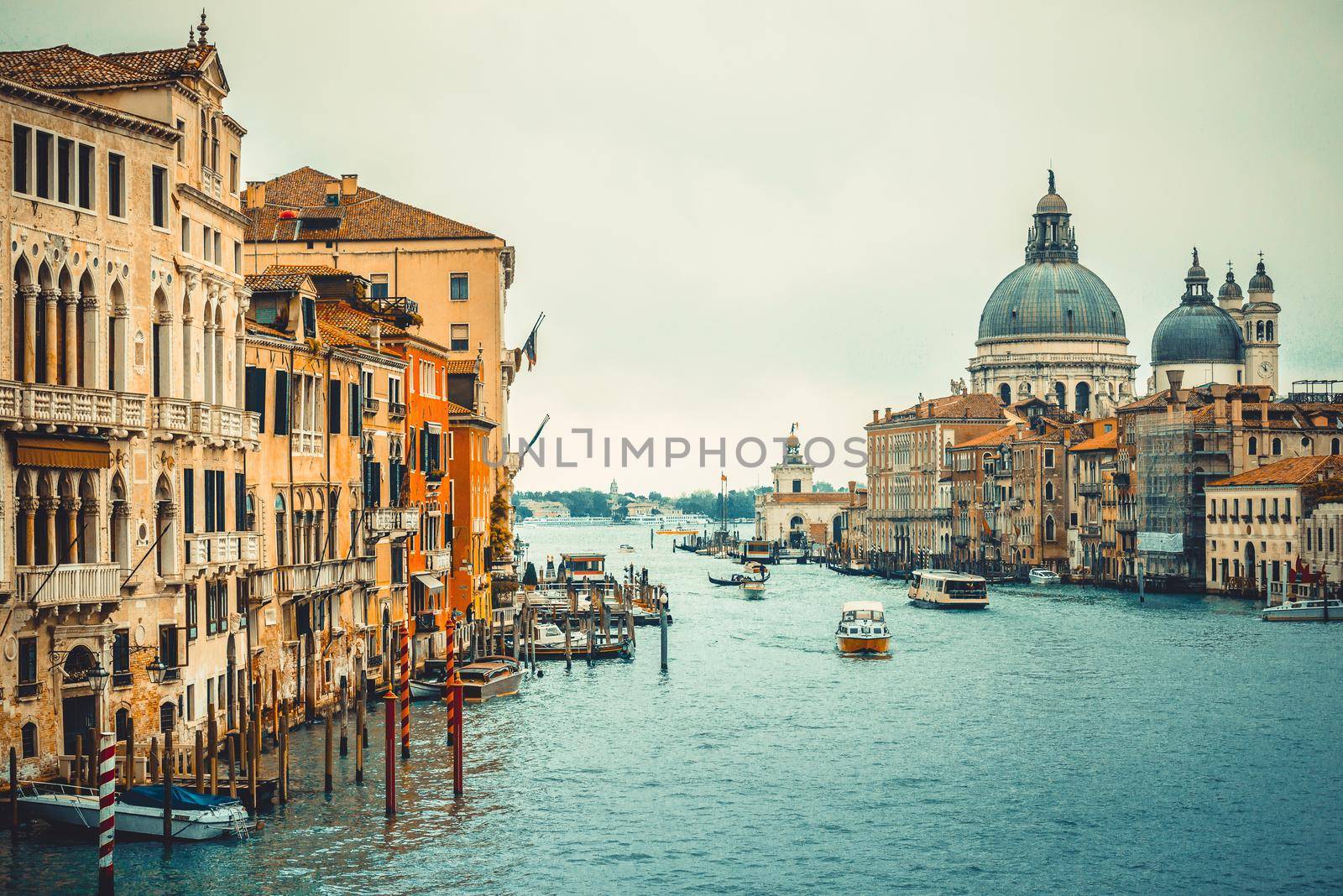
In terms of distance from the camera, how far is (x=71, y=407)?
67.1 ft

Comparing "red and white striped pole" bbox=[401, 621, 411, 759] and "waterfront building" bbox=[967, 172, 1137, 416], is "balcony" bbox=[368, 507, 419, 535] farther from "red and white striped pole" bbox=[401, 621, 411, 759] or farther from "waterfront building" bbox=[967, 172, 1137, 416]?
"waterfront building" bbox=[967, 172, 1137, 416]

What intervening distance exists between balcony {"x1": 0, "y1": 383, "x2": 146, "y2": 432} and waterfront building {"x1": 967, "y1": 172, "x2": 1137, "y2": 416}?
109 metres

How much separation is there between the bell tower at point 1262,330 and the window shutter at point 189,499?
358 feet

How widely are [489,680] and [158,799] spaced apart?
51.5 ft

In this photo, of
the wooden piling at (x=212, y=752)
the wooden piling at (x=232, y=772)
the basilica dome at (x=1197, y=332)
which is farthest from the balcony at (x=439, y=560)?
the basilica dome at (x=1197, y=332)

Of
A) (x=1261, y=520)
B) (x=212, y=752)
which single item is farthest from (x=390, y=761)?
(x=1261, y=520)

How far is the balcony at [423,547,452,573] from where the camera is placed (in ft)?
122

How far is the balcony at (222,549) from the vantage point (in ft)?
76.1

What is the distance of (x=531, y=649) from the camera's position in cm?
4372

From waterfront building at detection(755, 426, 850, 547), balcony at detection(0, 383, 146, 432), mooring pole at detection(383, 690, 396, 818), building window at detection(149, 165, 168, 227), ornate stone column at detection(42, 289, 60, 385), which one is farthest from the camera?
waterfront building at detection(755, 426, 850, 547)

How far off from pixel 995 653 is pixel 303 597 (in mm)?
25601

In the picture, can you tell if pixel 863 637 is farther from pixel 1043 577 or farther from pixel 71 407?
pixel 1043 577

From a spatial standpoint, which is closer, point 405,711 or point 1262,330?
point 405,711

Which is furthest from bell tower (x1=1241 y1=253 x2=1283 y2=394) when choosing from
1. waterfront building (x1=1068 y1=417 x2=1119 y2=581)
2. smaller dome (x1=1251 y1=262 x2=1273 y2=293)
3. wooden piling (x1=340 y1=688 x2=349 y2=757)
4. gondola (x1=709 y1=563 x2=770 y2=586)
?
wooden piling (x1=340 y1=688 x2=349 y2=757)
